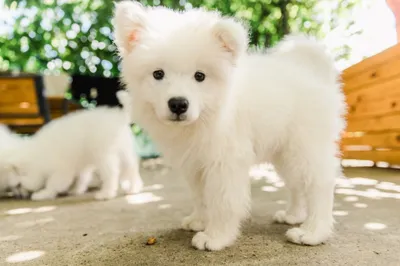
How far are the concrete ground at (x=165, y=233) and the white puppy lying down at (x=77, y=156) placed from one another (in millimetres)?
192

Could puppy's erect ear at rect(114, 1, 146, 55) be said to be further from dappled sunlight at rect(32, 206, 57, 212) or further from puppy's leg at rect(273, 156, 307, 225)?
dappled sunlight at rect(32, 206, 57, 212)

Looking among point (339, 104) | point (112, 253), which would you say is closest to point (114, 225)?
point (112, 253)

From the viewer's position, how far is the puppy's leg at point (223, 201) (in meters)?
1.85

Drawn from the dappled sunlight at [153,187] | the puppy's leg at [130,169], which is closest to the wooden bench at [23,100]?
the puppy's leg at [130,169]

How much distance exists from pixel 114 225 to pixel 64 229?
30 centimetres

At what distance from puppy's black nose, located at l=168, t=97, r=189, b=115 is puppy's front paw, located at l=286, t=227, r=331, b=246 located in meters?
0.86

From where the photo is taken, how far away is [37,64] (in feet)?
22.8

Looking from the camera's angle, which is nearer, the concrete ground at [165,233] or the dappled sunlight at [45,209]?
the concrete ground at [165,233]

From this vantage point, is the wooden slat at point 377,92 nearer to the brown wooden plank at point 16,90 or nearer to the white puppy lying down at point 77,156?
the white puppy lying down at point 77,156

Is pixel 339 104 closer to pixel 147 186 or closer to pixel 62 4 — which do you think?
pixel 147 186

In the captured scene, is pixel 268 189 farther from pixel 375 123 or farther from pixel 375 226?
pixel 375 123

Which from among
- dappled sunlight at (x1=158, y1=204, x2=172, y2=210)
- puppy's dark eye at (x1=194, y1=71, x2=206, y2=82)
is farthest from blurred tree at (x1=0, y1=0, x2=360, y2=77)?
puppy's dark eye at (x1=194, y1=71, x2=206, y2=82)

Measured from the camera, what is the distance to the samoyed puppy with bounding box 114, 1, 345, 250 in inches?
68.9

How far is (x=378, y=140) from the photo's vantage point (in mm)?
4867
